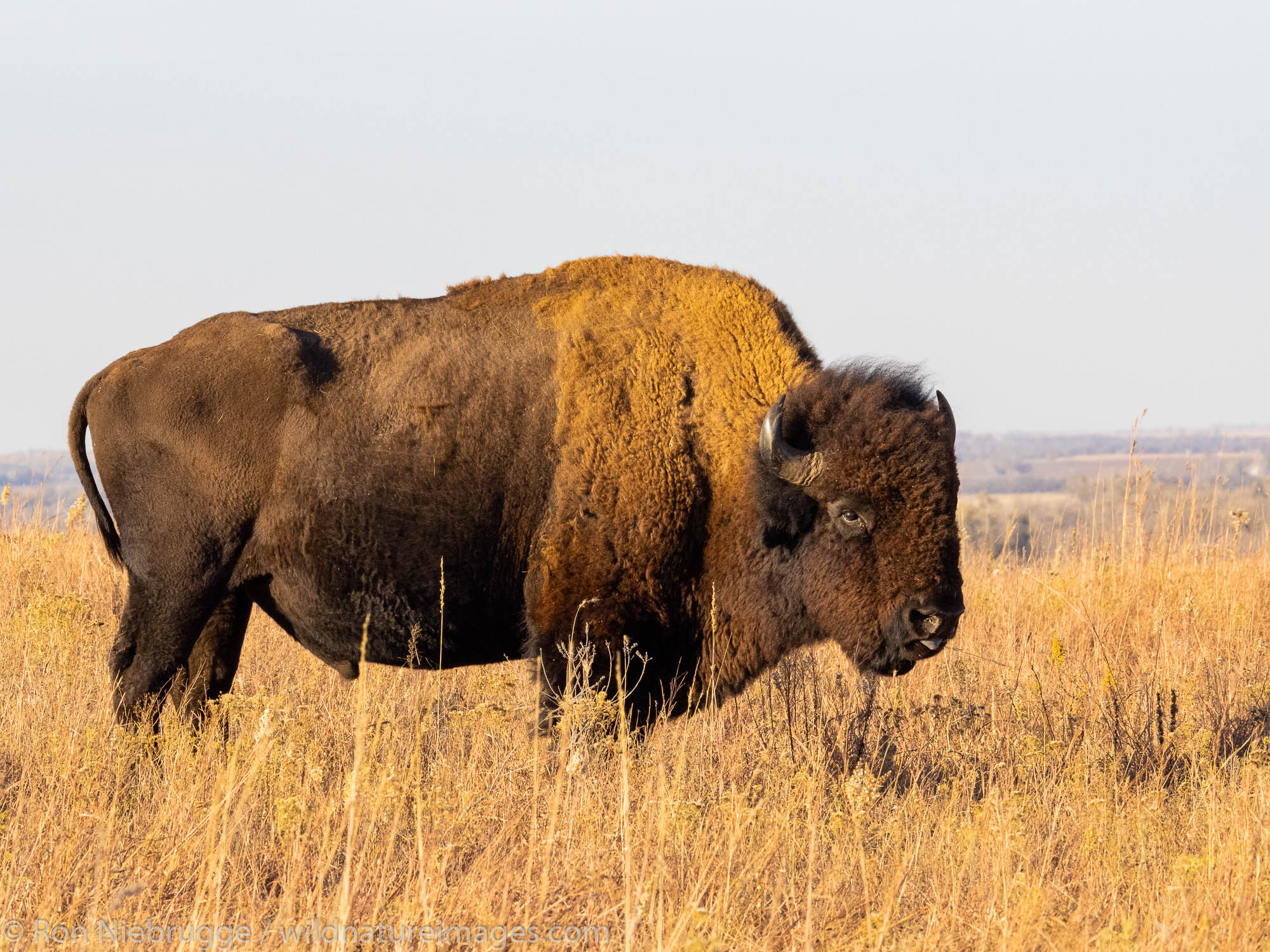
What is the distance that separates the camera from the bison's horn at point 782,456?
539 centimetres

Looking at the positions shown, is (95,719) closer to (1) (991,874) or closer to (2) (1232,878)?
(1) (991,874)

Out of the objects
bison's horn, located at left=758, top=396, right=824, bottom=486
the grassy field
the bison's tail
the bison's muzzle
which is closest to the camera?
the grassy field

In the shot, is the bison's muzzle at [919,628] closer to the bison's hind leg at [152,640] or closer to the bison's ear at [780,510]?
the bison's ear at [780,510]

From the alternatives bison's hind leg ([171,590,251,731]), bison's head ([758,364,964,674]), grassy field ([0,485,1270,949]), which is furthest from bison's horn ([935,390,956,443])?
bison's hind leg ([171,590,251,731])

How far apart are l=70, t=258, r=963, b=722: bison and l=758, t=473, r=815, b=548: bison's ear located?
0.01 m

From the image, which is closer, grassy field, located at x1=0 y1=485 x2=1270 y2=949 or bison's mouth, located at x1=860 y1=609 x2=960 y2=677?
grassy field, located at x1=0 y1=485 x2=1270 y2=949

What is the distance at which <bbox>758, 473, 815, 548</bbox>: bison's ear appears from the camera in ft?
18.0

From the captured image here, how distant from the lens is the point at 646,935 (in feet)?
11.5

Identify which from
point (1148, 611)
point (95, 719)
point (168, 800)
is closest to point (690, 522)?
point (168, 800)

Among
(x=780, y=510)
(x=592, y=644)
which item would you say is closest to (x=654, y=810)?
(x=592, y=644)

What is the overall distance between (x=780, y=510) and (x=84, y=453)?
3366 millimetres

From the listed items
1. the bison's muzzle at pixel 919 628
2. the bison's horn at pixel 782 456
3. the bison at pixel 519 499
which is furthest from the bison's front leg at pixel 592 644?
the bison's muzzle at pixel 919 628

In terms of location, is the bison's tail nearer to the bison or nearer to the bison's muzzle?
the bison

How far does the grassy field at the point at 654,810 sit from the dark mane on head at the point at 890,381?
4.54ft
